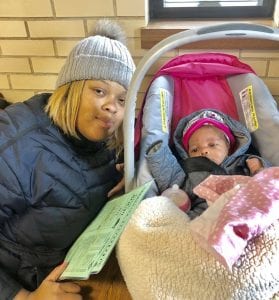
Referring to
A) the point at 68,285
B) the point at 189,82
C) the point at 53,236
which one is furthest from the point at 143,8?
the point at 68,285

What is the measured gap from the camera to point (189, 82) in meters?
1.18

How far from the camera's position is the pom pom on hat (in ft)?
3.46

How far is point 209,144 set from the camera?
1046 mm

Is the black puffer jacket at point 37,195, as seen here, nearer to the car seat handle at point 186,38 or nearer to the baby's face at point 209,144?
the car seat handle at point 186,38

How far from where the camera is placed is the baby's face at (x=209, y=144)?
102cm

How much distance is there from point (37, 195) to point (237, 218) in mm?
470

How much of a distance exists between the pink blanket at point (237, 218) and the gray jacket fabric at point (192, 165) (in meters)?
0.22

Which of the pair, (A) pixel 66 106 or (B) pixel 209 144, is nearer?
(A) pixel 66 106

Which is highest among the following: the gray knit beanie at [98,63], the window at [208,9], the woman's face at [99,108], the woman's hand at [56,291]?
the window at [208,9]

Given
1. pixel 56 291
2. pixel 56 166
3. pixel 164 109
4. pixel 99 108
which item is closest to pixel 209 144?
pixel 164 109

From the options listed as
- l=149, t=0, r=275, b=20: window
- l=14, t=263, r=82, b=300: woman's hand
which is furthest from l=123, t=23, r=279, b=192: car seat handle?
l=149, t=0, r=275, b=20: window

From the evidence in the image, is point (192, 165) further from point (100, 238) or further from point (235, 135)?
point (100, 238)

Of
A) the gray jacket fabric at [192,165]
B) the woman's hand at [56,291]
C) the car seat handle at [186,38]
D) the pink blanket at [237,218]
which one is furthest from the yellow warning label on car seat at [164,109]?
the woman's hand at [56,291]

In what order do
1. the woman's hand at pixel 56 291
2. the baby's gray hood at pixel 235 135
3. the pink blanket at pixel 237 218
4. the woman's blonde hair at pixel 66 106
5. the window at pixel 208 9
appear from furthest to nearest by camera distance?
the window at pixel 208 9
the baby's gray hood at pixel 235 135
the woman's blonde hair at pixel 66 106
the woman's hand at pixel 56 291
the pink blanket at pixel 237 218
